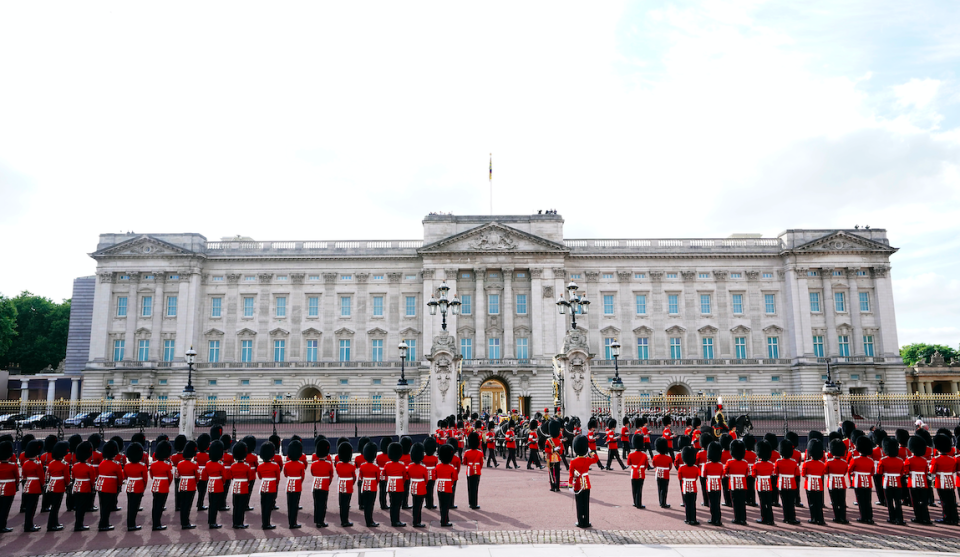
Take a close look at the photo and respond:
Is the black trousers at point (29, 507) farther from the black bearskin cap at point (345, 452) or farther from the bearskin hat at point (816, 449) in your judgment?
the bearskin hat at point (816, 449)

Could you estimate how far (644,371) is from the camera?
5453cm

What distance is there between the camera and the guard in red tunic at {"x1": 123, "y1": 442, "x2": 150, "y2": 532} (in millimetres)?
12555

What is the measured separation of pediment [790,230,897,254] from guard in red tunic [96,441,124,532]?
54223 millimetres

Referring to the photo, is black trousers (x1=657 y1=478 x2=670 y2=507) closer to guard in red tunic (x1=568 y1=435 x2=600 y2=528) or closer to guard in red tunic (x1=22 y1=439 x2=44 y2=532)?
guard in red tunic (x1=568 y1=435 x2=600 y2=528)

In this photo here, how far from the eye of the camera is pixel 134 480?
41.7 feet

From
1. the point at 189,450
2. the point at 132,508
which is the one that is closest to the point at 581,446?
the point at 189,450

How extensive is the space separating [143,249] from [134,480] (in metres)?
48.4

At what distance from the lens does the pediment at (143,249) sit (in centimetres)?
5512

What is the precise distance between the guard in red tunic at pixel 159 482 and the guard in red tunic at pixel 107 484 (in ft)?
2.11

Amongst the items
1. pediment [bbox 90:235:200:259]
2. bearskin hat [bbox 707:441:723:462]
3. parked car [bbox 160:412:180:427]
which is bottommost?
parked car [bbox 160:412:180:427]

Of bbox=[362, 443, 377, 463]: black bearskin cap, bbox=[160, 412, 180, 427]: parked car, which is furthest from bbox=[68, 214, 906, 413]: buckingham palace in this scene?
bbox=[362, 443, 377, 463]: black bearskin cap

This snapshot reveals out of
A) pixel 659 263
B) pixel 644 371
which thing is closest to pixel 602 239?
pixel 659 263

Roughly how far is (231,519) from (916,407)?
185 ft

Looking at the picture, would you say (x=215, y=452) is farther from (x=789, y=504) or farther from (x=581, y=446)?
(x=789, y=504)
